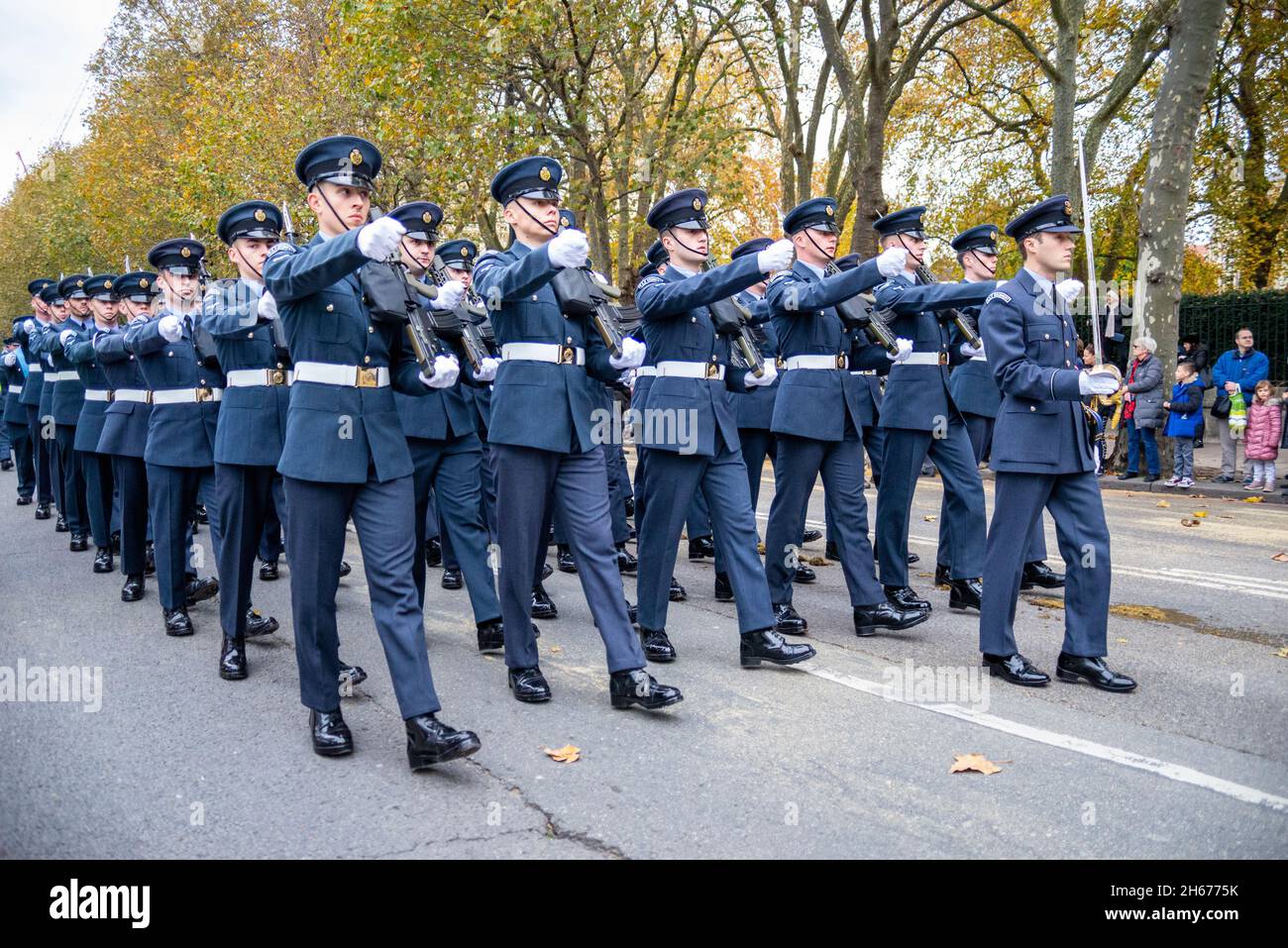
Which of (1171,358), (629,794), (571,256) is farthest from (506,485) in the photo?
(1171,358)

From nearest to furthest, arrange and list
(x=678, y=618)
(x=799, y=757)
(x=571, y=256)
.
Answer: (x=799, y=757) → (x=571, y=256) → (x=678, y=618)

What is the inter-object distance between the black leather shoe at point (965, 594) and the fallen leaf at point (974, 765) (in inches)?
106

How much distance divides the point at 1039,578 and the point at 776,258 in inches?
151

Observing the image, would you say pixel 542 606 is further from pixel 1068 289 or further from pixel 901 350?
pixel 1068 289

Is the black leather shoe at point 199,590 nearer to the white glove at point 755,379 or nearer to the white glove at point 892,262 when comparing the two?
the white glove at point 755,379

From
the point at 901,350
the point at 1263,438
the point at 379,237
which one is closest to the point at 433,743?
the point at 379,237

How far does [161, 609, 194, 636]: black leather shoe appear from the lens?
255 inches

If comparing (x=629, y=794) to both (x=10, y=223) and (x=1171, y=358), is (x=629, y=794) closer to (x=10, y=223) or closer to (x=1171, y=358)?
(x=1171, y=358)

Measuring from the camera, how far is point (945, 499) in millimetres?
7023

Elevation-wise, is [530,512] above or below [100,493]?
above

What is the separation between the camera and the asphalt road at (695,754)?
3.58 meters

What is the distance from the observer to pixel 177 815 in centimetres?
379

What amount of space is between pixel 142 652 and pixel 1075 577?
4.75 meters

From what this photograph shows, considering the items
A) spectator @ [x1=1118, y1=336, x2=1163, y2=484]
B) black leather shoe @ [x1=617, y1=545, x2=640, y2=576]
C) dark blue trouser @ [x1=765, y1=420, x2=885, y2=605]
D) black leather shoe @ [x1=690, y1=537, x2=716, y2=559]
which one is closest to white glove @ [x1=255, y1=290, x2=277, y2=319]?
dark blue trouser @ [x1=765, y1=420, x2=885, y2=605]
